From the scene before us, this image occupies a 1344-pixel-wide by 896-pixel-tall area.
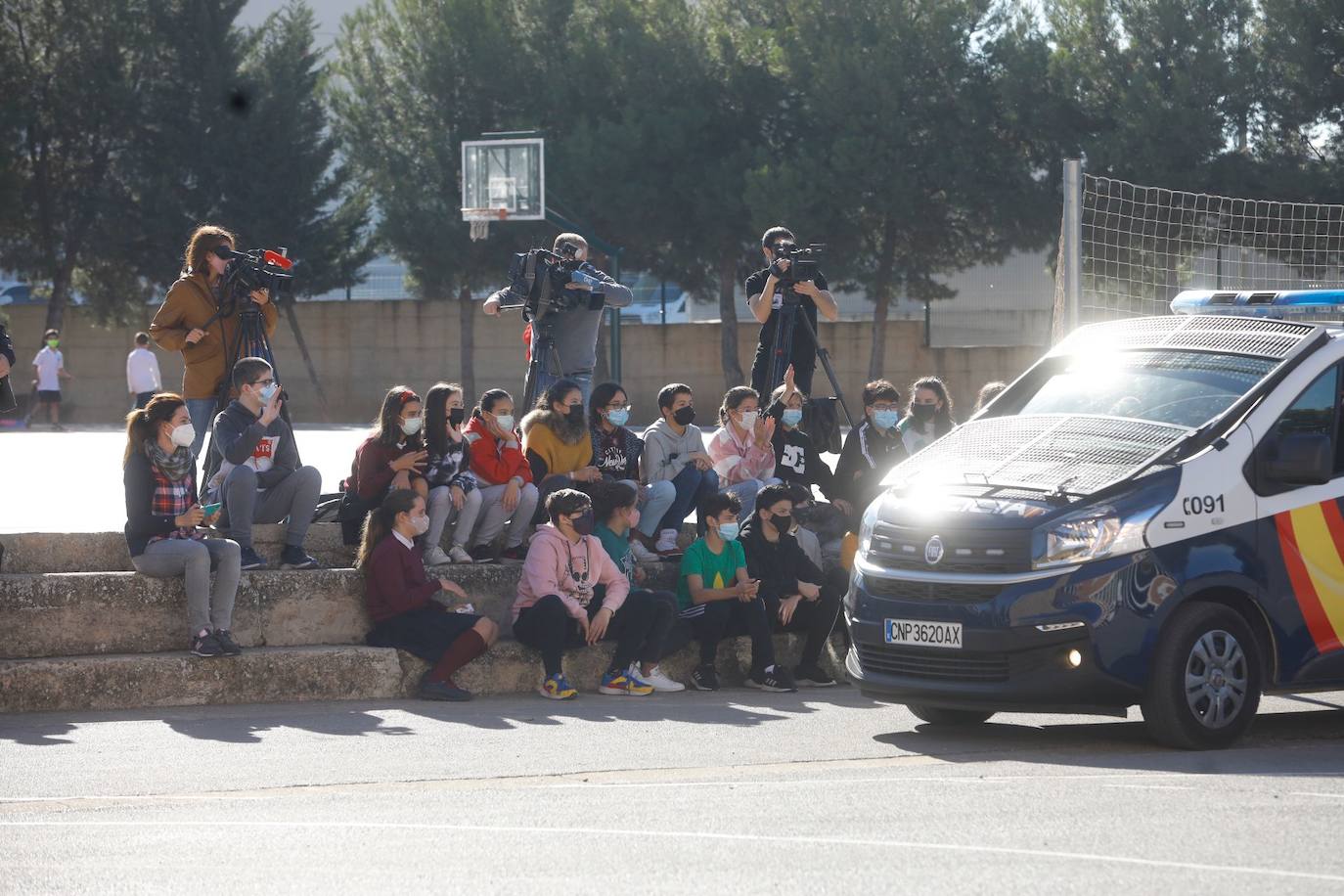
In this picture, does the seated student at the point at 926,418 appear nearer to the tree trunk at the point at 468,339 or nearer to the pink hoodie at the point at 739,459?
the pink hoodie at the point at 739,459

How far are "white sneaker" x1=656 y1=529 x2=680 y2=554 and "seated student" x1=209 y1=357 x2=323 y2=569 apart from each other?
7.82 ft

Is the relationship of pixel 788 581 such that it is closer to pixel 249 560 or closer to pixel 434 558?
pixel 434 558

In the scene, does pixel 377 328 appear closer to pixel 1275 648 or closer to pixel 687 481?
pixel 687 481

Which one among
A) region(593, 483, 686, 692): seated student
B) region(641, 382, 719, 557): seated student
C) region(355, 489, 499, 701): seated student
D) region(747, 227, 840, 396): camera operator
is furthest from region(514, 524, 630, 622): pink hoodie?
region(747, 227, 840, 396): camera operator

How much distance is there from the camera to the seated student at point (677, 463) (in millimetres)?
13156

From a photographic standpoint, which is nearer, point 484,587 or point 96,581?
point 96,581

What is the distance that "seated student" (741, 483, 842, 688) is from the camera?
39.9 feet

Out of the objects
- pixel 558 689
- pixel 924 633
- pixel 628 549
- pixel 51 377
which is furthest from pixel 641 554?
pixel 51 377

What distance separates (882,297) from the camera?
41.1 m

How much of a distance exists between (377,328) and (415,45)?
6385 mm

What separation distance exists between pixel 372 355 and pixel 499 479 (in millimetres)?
32512

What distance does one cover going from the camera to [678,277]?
140 ft

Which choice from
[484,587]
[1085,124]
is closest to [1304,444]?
[484,587]

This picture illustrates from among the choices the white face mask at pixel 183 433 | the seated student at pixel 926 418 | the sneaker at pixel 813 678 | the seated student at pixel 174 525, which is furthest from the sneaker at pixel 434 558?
the seated student at pixel 926 418
